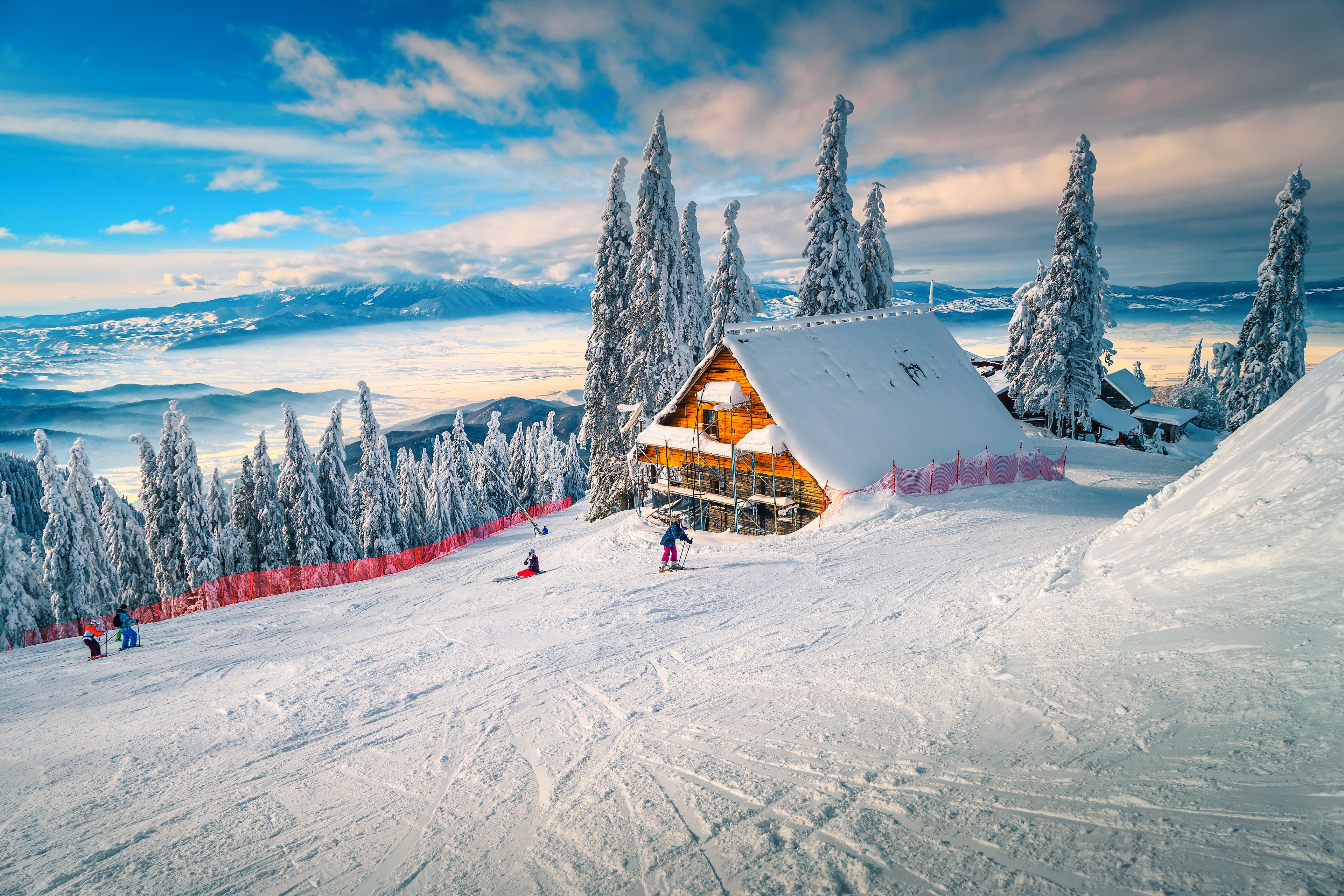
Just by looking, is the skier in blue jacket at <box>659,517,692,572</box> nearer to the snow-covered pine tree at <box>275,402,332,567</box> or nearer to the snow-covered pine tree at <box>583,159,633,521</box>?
the snow-covered pine tree at <box>583,159,633,521</box>

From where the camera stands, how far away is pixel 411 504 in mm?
46000

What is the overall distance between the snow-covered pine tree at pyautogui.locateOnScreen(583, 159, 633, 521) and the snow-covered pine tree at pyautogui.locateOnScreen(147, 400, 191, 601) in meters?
23.2

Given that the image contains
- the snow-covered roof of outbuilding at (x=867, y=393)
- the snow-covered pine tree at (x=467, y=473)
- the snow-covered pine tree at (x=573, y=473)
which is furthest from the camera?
the snow-covered pine tree at (x=573, y=473)

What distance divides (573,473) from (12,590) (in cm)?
4928

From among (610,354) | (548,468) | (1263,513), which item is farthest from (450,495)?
(1263,513)

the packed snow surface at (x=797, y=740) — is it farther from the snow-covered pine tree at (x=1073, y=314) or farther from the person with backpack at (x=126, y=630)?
the snow-covered pine tree at (x=1073, y=314)

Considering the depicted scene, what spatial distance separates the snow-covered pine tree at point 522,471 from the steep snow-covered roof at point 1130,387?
56870 mm

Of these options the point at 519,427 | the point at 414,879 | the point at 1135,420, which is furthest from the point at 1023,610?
the point at 519,427

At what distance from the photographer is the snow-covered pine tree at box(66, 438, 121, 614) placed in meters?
31.0

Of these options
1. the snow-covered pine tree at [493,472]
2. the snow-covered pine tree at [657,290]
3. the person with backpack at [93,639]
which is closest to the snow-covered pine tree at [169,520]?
the person with backpack at [93,639]

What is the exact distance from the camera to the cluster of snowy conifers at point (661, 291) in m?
29.3

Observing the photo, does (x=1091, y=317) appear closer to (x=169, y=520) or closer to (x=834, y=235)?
(x=834, y=235)

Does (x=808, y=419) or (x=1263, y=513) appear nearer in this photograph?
(x=1263, y=513)

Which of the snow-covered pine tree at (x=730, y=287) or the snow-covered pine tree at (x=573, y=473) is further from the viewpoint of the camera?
the snow-covered pine tree at (x=573, y=473)
